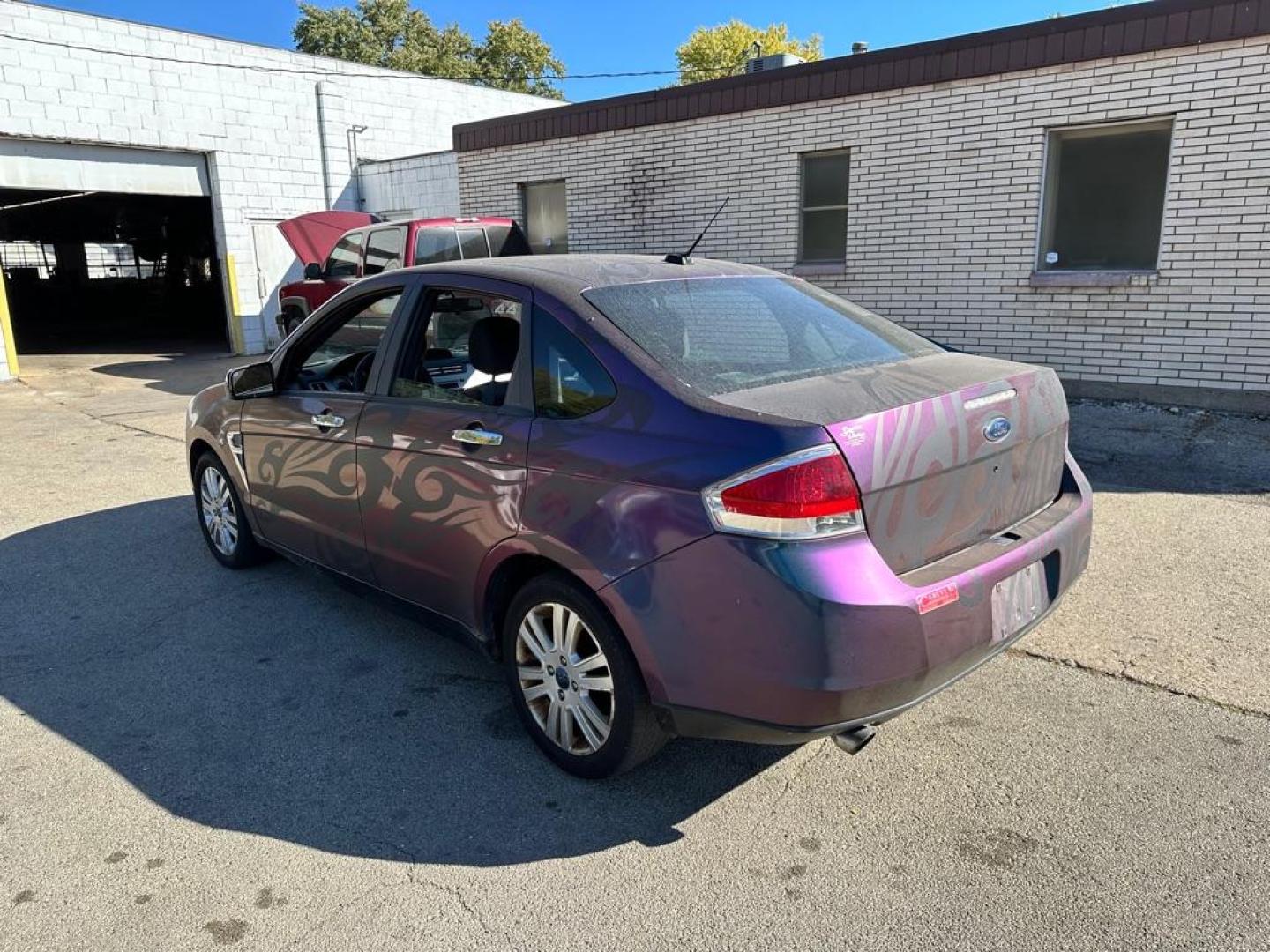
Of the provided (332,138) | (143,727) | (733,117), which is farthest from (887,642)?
(332,138)

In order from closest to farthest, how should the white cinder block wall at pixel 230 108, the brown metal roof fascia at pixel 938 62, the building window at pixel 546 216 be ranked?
1. the brown metal roof fascia at pixel 938 62
2. the building window at pixel 546 216
3. the white cinder block wall at pixel 230 108

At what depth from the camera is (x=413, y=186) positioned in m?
16.5

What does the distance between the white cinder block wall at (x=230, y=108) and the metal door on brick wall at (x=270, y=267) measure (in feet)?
0.22

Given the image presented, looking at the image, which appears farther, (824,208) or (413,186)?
(413,186)

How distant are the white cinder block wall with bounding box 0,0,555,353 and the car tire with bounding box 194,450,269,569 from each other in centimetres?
1180

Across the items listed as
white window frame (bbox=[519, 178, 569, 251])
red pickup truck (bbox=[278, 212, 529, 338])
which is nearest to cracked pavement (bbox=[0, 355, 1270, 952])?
red pickup truck (bbox=[278, 212, 529, 338])

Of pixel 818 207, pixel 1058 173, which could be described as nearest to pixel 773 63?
pixel 818 207

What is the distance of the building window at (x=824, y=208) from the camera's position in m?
10.5

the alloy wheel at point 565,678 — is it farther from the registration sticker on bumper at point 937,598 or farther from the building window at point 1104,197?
Answer: the building window at point 1104,197

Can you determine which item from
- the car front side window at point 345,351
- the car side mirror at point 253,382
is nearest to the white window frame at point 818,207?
the car front side window at point 345,351

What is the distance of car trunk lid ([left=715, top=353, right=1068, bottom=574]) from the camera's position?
2.52 metres

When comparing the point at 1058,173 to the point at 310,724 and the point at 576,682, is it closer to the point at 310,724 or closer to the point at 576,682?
the point at 576,682

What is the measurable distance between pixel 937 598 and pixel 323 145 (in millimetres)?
17670

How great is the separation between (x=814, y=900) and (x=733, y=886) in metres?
0.22
